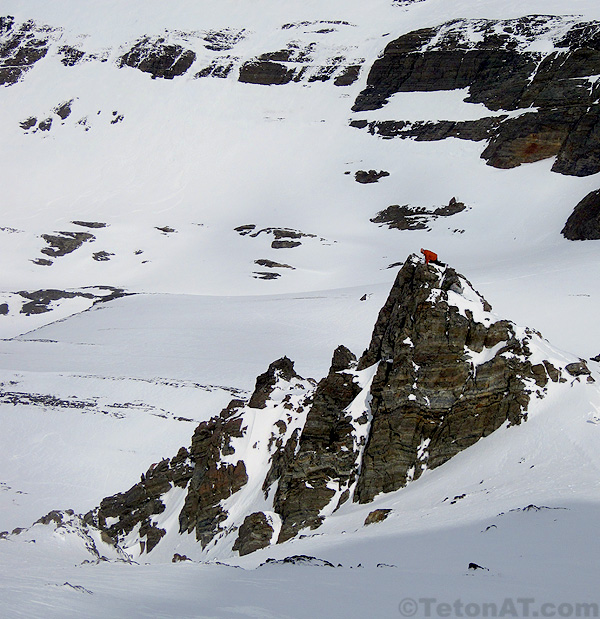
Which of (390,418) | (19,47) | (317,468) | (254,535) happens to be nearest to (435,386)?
(390,418)

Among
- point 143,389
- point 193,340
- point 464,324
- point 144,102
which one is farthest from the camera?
point 144,102

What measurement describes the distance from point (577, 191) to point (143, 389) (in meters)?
54.8

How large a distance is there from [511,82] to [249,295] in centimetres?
5107

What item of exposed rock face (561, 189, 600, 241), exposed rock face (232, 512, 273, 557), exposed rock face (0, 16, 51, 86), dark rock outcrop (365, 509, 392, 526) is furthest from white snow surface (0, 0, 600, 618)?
exposed rock face (0, 16, 51, 86)

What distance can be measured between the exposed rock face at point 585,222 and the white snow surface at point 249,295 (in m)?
1.44

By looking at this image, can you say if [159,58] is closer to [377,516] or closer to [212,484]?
[212,484]

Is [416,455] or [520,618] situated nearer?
[520,618]

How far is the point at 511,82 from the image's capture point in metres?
87.1

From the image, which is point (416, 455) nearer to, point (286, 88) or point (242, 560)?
point (242, 560)

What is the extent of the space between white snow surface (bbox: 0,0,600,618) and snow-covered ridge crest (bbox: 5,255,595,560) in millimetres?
472

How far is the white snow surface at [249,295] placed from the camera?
28.2ft

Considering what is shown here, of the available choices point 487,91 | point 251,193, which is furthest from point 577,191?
point 251,193

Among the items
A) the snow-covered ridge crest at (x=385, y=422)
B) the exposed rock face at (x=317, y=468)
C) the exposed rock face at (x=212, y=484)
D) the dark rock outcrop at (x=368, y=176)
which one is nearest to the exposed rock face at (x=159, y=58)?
the dark rock outcrop at (x=368, y=176)

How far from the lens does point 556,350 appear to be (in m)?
17.0
